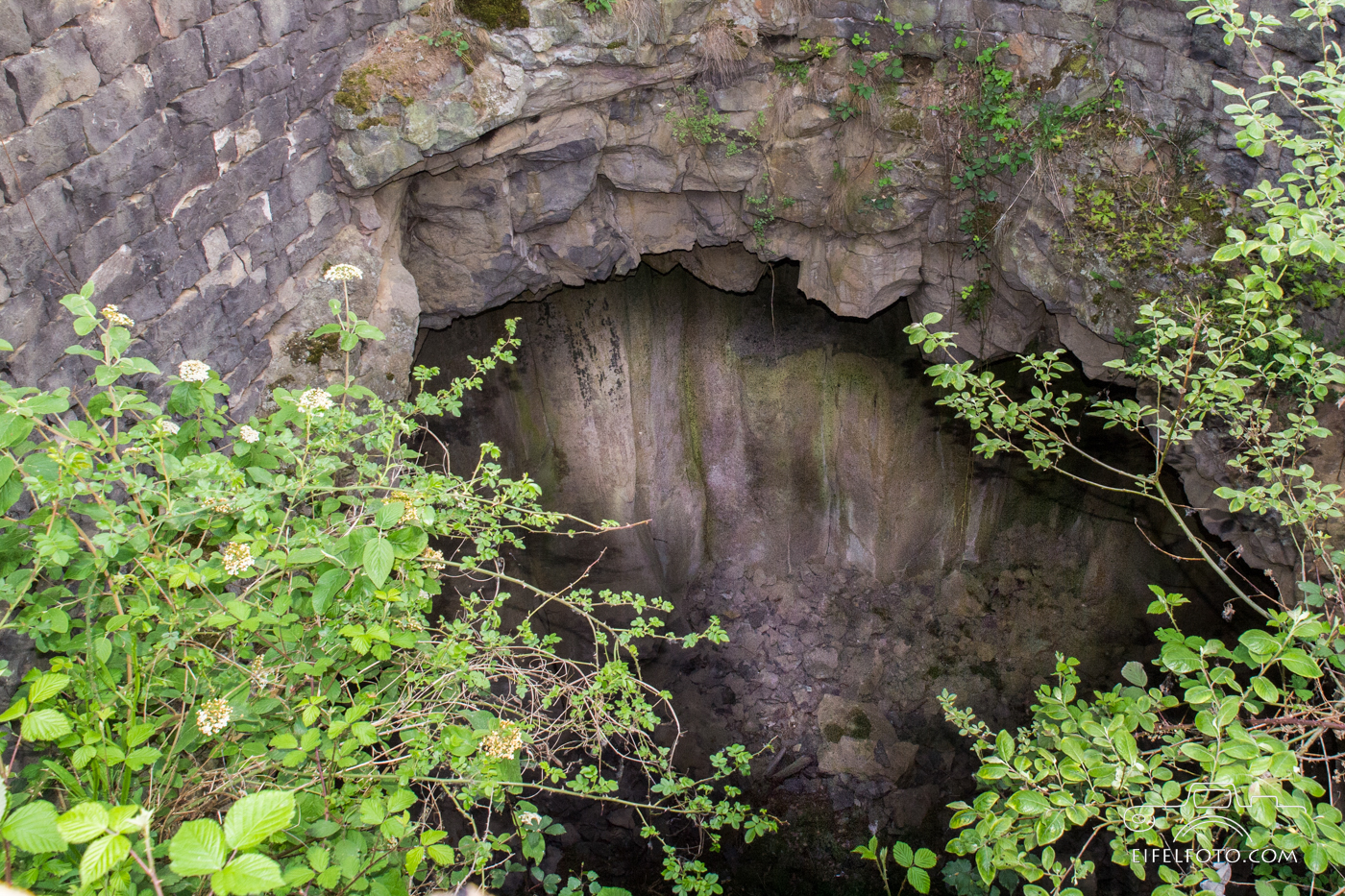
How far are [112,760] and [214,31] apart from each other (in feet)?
9.20

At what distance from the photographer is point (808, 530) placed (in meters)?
7.60

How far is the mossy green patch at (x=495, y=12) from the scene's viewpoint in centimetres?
425

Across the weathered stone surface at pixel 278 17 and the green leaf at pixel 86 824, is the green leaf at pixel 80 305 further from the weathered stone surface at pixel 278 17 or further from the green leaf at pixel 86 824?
the weathered stone surface at pixel 278 17

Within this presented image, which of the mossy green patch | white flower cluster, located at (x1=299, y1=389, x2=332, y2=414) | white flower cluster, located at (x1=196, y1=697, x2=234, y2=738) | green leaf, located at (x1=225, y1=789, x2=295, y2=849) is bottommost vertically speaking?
white flower cluster, located at (x1=196, y1=697, x2=234, y2=738)

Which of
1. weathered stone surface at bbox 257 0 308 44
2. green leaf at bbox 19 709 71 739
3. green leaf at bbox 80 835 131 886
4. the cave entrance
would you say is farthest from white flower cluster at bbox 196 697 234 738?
the cave entrance

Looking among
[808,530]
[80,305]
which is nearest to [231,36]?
[80,305]

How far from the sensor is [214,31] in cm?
315

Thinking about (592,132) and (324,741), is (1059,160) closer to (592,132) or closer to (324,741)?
(592,132)

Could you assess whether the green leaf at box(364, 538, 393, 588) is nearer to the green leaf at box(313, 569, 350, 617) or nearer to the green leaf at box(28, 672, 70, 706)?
the green leaf at box(313, 569, 350, 617)

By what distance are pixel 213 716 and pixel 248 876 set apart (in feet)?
2.35

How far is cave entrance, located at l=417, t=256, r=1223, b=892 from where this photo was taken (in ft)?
21.6

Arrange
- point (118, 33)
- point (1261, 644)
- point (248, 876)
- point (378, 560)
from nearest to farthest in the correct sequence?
point (248, 876)
point (378, 560)
point (1261, 644)
point (118, 33)

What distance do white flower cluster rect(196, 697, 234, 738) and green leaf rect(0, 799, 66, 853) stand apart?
434mm

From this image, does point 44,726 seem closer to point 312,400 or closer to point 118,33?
point 312,400
